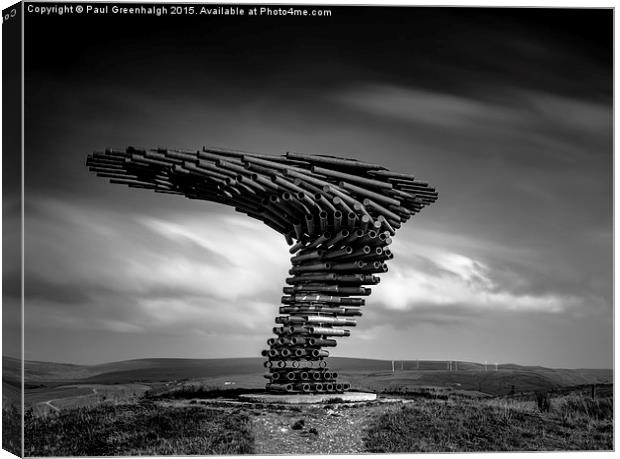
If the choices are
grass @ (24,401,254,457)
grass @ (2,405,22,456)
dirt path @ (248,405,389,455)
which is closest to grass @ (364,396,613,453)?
dirt path @ (248,405,389,455)

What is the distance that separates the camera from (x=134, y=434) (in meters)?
18.5

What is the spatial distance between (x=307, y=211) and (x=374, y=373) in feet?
36.2

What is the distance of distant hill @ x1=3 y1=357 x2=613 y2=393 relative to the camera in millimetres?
27359

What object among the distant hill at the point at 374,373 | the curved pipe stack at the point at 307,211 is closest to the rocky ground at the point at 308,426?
the curved pipe stack at the point at 307,211

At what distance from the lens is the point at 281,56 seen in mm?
21625

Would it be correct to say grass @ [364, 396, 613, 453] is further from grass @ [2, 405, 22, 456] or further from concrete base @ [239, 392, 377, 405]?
grass @ [2, 405, 22, 456]

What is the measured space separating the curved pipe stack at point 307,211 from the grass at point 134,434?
224 cm

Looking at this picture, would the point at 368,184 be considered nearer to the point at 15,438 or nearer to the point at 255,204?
the point at 255,204

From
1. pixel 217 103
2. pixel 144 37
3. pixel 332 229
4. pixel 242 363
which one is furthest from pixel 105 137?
pixel 242 363

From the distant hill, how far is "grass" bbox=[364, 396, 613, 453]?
18.2ft

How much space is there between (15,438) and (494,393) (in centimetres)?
1293

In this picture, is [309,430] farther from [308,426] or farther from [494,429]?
[494,429]

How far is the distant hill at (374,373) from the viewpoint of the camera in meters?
27.4

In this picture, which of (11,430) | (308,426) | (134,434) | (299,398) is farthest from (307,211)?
(11,430)
